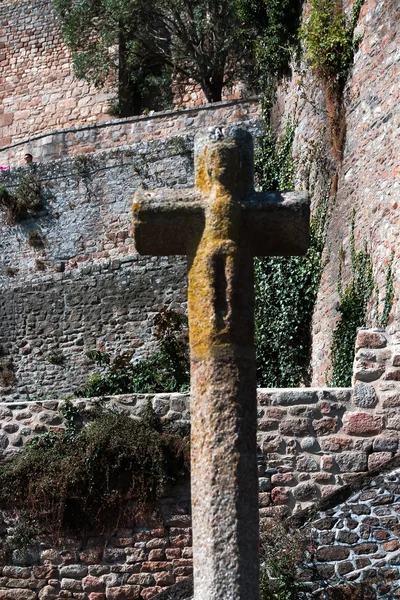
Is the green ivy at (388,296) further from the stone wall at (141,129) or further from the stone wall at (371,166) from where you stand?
the stone wall at (141,129)

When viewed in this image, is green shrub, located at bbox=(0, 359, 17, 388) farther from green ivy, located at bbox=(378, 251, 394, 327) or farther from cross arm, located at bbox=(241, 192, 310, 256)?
cross arm, located at bbox=(241, 192, 310, 256)

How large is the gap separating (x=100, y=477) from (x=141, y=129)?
35.3 feet

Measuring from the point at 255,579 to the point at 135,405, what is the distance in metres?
4.94

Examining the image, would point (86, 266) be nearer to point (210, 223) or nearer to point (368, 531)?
point (368, 531)

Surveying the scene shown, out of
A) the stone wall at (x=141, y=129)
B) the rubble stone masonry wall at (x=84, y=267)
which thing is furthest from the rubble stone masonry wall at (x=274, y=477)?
the stone wall at (x=141, y=129)

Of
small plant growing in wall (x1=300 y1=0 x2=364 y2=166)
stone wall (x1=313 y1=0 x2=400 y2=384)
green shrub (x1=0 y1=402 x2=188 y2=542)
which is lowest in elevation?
green shrub (x1=0 y1=402 x2=188 y2=542)

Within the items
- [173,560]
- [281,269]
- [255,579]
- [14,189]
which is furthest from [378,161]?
[14,189]

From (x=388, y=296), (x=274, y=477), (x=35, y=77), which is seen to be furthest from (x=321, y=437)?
(x=35, y=77)

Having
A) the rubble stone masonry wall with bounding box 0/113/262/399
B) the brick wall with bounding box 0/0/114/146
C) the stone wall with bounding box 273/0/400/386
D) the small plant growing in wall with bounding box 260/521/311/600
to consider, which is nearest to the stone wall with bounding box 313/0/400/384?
the stone wall with bounding box 273/0/400/386

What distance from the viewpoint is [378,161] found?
11.5 meters

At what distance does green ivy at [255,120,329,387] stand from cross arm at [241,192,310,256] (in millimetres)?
8329

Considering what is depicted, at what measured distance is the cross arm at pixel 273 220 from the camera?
4938mm

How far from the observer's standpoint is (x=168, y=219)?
494 cm

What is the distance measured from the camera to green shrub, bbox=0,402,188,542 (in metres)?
9.06
